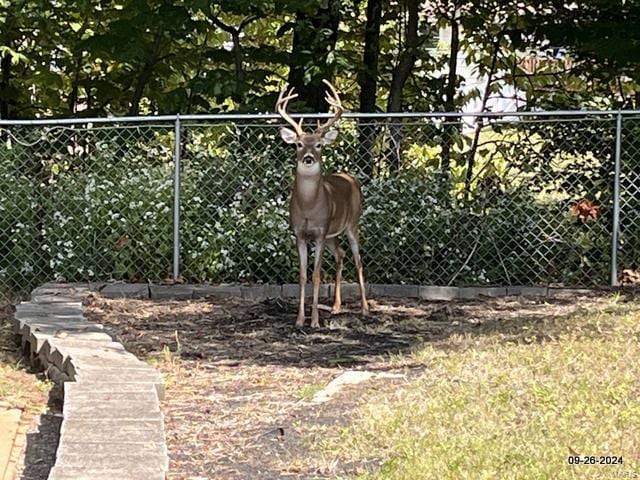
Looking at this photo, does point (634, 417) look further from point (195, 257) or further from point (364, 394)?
point (195, 257)

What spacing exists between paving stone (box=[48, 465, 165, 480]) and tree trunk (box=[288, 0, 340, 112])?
686 centimetres

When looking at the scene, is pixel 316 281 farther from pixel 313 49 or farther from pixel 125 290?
pixel 313 49

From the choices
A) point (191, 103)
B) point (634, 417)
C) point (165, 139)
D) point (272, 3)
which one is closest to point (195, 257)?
point (165, 139)

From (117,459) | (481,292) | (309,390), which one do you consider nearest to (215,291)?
(481,292)

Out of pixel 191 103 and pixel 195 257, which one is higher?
pixel 191 103

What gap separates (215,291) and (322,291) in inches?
37.2

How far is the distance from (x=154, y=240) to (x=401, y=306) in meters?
2.43

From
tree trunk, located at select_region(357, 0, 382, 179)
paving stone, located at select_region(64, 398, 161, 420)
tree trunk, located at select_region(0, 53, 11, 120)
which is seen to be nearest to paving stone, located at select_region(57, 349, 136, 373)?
paving stone, located at select_region(64, 398, 161, 420)

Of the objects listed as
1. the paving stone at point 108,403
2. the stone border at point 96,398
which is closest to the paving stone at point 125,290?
the stone border at point 96,398

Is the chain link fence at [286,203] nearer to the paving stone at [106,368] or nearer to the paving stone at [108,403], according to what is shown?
the paving stone at [106,368]

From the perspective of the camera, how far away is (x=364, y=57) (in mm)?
11852

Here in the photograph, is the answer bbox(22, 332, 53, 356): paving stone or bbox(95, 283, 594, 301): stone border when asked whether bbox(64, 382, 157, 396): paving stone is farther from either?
bbox(95, 283, 594, 301): stone border

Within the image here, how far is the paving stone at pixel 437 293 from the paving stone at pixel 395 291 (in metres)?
0.06

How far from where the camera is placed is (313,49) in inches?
428
